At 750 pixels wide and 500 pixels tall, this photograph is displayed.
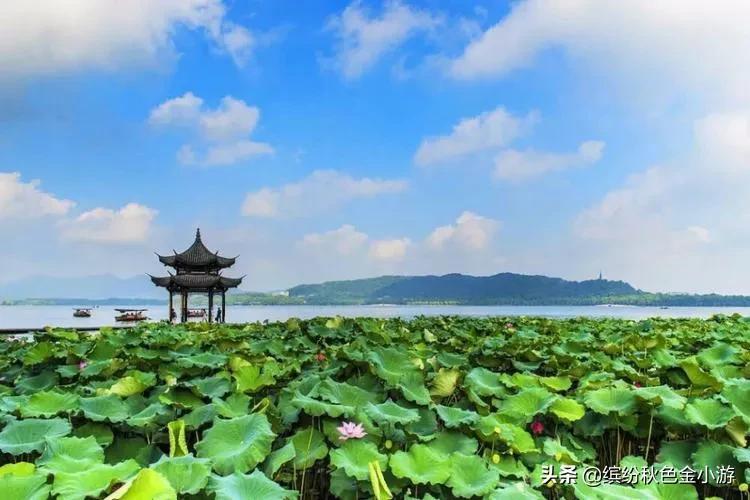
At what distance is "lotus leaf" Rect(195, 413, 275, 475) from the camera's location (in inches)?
72.1

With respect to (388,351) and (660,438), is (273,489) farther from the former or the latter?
(660,438)

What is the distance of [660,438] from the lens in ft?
8.79

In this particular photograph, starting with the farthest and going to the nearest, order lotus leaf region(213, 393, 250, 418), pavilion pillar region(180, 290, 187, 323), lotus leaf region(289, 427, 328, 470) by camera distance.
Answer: pavilion pillar region(180, 290, 187, 323)
lotus leaf region(213, 393, 250, 418)
lotus leaf region(289, 427, 328, 470)

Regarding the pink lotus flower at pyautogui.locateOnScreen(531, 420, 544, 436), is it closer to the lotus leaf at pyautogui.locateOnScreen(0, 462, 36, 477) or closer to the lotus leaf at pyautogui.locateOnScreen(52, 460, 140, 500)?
the lotus leaf at pyautogui.locateOnScreen(52, 460, 140, 500)

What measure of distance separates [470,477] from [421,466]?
0.16 meters

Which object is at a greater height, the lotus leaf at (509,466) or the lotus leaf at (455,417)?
the lotus leaf at (455,417)

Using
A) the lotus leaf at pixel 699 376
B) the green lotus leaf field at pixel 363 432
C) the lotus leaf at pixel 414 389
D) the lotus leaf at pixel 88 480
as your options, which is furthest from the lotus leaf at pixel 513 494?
the lotus leaf at pixel 699 376

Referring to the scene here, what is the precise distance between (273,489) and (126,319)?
Answer: 45402mm

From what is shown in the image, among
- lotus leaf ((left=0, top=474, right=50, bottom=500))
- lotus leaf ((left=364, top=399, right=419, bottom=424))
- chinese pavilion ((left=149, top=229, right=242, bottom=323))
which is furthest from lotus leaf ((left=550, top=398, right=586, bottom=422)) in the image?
chinese pavilion ((left=149, top=229, right=242, bottom=323))

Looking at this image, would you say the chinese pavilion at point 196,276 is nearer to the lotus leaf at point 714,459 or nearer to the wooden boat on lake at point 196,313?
the wooden boat on lake at point 196,313

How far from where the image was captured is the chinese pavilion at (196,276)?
88.1ft

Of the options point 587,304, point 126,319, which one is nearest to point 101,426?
point 126,319

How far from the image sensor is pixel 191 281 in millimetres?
26906

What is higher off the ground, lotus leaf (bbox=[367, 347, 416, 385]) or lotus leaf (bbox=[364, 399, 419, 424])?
lotus leaf (bbox=[367, 347, 416, 385])
